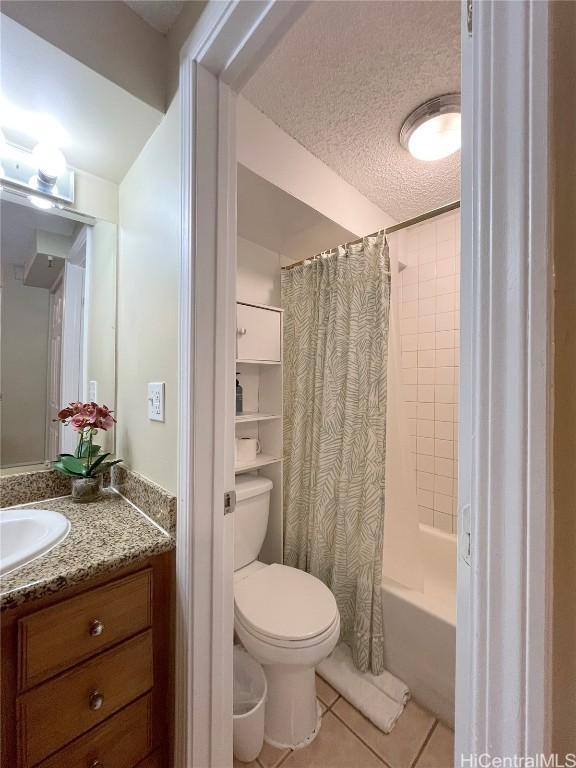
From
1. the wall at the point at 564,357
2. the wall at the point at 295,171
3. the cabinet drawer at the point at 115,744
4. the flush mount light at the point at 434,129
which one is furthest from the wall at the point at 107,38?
the cabinet drawer at the point at 115,744

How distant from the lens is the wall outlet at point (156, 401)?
942 mm

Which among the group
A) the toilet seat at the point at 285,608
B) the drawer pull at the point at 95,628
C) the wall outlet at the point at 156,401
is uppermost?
the wall outlet at the point at 156,401

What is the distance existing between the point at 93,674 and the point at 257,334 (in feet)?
4.37

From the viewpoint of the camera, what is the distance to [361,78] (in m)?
1.08

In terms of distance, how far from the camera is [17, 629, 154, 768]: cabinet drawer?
2.13 feet

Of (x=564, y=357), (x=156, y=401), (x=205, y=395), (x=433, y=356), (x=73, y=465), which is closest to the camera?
(x=564, y=357)

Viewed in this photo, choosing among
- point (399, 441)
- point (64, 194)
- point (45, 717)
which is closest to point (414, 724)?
point (399, 441)

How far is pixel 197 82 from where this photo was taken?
0.84m

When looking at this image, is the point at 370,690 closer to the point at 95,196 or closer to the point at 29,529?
the point at 29,529

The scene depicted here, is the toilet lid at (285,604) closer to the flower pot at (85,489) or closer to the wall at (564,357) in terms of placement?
the flower pot at (85,489)

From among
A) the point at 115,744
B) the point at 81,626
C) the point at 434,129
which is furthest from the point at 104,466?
the point at 434,129

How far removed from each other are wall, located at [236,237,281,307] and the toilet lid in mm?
1359

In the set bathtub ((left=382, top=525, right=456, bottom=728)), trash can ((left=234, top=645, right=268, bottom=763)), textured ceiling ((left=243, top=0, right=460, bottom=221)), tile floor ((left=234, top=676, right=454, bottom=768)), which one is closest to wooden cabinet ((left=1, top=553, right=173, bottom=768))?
trash can ((left=234, top=645, right=268, bottom=763))

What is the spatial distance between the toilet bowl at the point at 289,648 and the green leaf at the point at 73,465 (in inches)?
30.7
